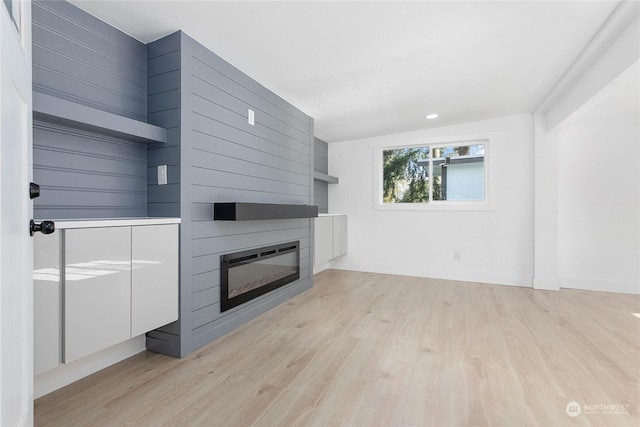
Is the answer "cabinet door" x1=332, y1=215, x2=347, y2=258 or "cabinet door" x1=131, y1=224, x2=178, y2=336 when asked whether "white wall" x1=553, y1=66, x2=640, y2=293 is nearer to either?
"cabinet door" x1=332, y1=215, x2=347, y2=258

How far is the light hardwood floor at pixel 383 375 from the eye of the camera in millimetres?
1427

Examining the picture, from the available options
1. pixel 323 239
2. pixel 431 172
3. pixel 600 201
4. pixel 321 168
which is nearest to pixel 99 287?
pixel 323 239

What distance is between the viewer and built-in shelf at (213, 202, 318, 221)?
2.19m

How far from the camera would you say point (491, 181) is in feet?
13.4

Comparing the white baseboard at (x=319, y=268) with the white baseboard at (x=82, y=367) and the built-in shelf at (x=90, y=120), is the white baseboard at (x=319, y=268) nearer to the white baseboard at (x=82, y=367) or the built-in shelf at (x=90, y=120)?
the white baseboard at (x=82, y=367)

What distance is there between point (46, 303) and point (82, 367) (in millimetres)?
599

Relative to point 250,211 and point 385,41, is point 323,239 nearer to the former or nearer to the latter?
point 250,211

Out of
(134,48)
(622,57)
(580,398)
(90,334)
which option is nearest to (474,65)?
(622,57)

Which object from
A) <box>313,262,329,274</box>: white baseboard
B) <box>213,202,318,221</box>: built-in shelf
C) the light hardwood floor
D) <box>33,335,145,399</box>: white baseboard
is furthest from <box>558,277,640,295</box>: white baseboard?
<box>33,335,145,399</box>: white baseboard

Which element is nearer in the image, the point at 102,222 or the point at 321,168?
the point at 102,222

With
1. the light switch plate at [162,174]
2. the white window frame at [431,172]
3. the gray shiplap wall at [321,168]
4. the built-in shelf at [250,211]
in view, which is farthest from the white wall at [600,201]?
the light switch plate at [162,174]

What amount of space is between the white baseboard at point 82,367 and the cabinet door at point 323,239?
2.31 m

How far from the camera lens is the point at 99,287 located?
1.58 m

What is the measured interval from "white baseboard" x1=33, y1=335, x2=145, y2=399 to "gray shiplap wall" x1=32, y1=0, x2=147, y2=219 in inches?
33.5
